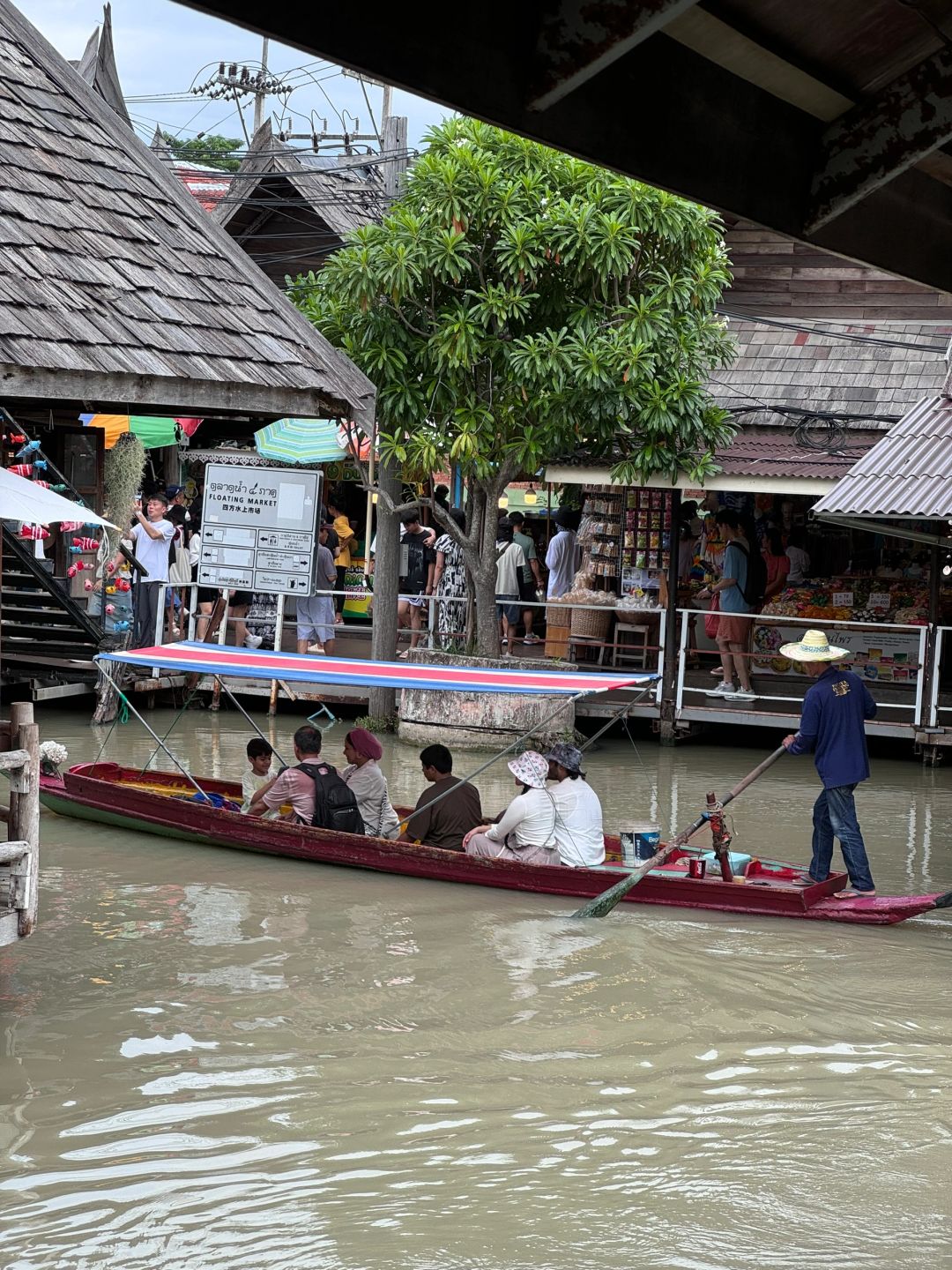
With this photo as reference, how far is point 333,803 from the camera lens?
10.9 meters

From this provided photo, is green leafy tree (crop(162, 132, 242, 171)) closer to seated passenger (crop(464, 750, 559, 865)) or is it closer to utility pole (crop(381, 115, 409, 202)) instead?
utility pole (crop(381, 115, 409, 202))

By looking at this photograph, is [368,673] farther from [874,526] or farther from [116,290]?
[874,526]

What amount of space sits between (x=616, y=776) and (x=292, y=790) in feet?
16.7

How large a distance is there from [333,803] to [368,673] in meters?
1.10

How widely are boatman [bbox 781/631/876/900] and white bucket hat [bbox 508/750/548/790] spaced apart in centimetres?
175

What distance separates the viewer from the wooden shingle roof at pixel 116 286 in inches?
320

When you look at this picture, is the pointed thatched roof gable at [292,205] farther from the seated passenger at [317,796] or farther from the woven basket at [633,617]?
the seated passenger at [317,796]

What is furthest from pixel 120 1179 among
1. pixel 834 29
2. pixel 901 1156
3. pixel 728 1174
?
pixel 834 29

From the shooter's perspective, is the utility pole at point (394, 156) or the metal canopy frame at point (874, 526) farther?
the utility pole at point (394, 156)

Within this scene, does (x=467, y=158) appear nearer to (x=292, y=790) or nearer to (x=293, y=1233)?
(x=292, y=790)

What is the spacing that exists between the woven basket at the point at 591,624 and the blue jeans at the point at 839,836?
7.61m

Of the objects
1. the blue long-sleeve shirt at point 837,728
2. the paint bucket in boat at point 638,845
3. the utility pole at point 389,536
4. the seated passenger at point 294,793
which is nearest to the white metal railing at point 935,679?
the blue long-sleeve shirt at point 837,728

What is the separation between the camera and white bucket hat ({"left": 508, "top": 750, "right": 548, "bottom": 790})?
10102mm

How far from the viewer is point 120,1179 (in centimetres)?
574
